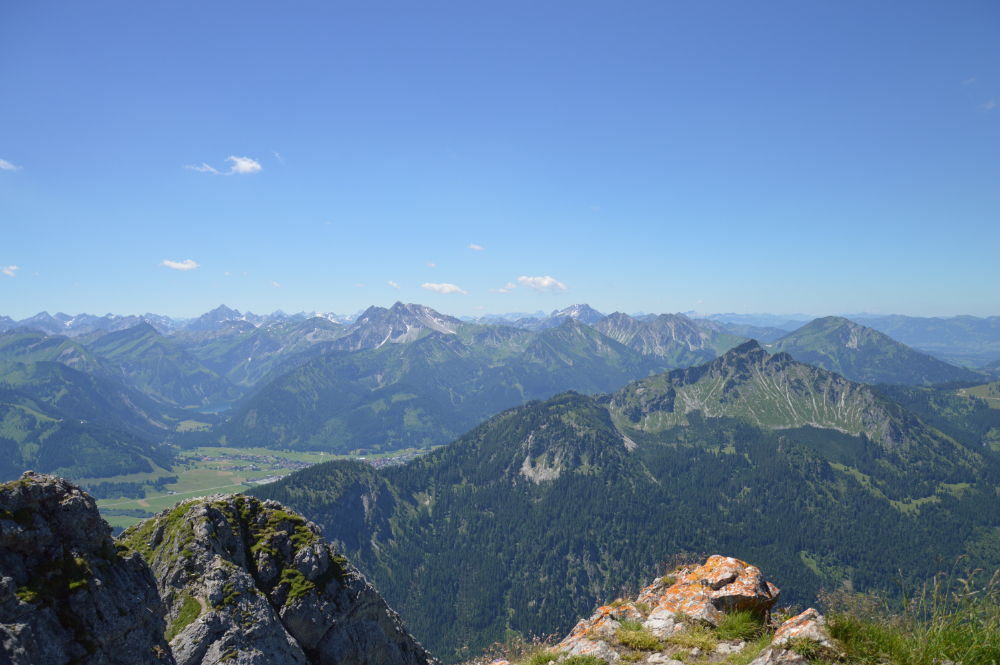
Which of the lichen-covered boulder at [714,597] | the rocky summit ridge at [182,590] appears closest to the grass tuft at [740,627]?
the lichen-covered boulder at [714,597]

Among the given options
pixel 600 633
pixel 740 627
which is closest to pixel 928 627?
pixel 740 627

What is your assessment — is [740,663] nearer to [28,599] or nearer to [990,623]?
[990,623]

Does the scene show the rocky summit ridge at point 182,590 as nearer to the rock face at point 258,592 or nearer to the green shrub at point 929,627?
the rock face at point 258,592

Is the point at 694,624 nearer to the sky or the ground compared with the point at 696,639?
nearer to the ground

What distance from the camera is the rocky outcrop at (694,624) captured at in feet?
39.8

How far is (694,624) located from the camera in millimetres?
13758

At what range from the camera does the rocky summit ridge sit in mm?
9883

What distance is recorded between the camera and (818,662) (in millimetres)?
8828

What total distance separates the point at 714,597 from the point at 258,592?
1511 centimetres

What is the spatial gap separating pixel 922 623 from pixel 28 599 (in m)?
18.4

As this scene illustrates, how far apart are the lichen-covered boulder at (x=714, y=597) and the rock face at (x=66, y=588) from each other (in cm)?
1465

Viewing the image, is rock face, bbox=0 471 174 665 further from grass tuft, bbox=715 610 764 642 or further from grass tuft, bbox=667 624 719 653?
grass tuft, bbox=715 610 764 642

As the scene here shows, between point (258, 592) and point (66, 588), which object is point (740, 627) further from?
point (66, 588)

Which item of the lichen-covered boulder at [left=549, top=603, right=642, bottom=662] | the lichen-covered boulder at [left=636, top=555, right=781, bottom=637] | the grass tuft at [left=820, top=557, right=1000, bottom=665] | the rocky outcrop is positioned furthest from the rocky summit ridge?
the grass tuft at [left=820, top=557, right=1000, bottom=665]
